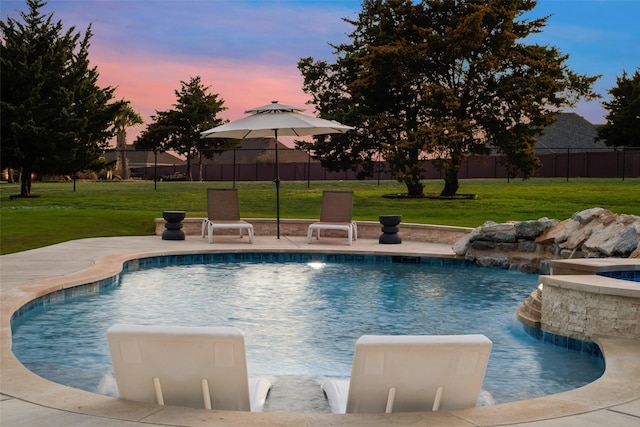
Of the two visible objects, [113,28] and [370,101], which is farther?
[370,101]

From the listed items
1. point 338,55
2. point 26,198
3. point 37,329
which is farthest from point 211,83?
point 37,329

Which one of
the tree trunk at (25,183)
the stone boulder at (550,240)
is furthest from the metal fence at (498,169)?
the stone boulder at (550,240)

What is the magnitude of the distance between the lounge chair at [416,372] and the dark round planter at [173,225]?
11.0 metres

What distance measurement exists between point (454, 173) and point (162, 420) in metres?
23.7

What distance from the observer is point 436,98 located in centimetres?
2592

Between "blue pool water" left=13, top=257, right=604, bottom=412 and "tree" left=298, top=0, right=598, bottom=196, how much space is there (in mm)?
13675

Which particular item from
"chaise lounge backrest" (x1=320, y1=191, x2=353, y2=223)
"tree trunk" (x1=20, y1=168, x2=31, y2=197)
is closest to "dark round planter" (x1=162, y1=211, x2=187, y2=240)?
"chaise lounge backrest" (x1=320, y1=191, x2=353, y2=223)

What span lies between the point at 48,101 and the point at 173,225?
17.8 metres

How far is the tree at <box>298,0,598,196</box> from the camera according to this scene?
25625 millimetres

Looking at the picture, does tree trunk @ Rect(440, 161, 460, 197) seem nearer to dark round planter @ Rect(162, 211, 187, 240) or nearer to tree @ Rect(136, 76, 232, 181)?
dark round planter @ Rect(162, 211, 187, 240)

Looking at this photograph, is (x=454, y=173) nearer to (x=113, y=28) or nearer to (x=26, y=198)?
(x=113, y=28)

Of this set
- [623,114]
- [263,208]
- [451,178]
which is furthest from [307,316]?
[623,114]

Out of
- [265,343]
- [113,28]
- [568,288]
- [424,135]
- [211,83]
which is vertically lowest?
[265,343]

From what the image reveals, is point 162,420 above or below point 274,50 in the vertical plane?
below
